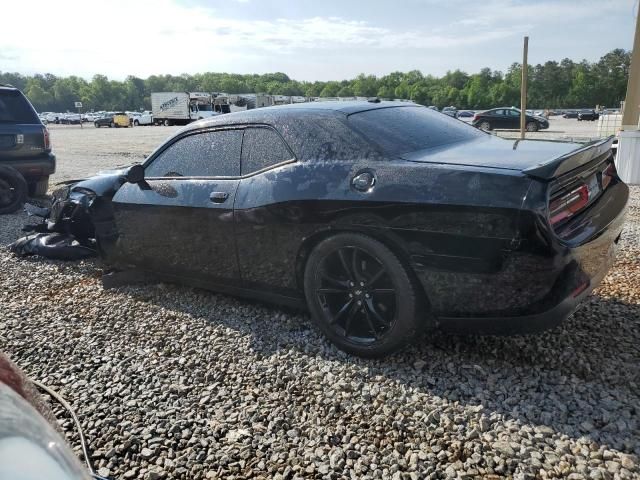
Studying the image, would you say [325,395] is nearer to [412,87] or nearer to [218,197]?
[218,197]

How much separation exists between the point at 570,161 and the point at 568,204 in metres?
0.22

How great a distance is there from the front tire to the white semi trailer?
4490 centimetres

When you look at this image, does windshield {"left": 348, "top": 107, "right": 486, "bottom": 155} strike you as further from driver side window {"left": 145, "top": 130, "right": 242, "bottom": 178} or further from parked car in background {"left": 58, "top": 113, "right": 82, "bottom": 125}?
parked car in background {"left": 58, "top": 113, "right": 82, "bottom": 125}

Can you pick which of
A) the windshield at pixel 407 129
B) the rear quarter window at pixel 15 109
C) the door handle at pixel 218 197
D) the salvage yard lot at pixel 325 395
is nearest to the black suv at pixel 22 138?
the rear quarter window at pixel 15 109

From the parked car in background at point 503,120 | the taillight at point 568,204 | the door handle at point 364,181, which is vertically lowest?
the parked car in background at point 503,120

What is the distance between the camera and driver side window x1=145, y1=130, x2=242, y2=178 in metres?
3.68

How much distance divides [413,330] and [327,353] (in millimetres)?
616

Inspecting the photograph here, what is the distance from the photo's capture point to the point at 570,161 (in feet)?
8.76

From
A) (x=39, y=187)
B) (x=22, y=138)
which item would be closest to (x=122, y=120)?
(x=39, y=187)

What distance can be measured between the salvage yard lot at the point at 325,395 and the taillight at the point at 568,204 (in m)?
0.87

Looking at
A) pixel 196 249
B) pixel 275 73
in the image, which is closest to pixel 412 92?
pixel 275 73

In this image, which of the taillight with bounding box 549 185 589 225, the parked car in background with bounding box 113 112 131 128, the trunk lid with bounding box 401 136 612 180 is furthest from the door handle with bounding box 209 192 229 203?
the parked car in background with bounding box 113 112 131 128

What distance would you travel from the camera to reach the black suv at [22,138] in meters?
7.98

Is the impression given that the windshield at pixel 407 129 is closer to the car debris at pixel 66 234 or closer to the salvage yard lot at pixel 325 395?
the salvage yard lot at pixel 325 395
